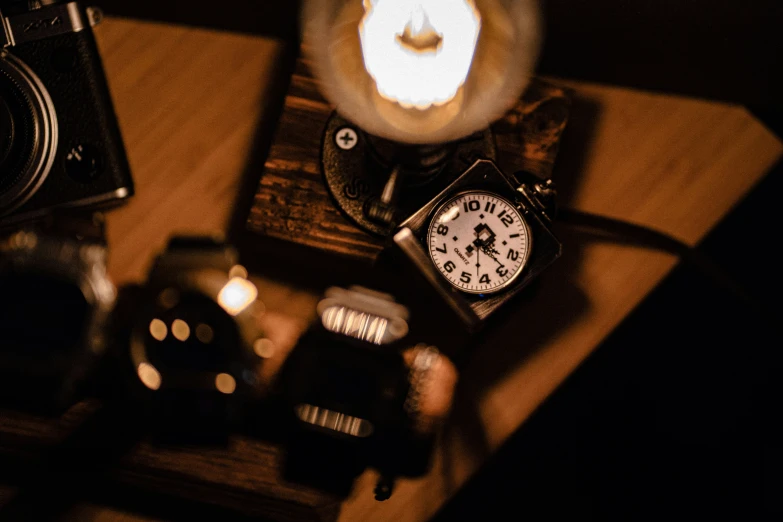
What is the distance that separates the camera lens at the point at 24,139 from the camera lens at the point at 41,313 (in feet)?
0.38

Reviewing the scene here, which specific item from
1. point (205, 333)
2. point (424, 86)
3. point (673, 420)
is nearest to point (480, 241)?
point (424, 86)

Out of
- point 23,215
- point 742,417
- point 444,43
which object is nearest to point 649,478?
point 742,417

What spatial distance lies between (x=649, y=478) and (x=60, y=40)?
113cm

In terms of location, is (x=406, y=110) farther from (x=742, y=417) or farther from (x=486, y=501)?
(x=742, y=417)

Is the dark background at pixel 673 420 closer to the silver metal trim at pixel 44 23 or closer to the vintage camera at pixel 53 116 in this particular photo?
the vintage camera at pixel 53 116

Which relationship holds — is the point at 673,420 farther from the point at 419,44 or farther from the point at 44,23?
the point at 44,23

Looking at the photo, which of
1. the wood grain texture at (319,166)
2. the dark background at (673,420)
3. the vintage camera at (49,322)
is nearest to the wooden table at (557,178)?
the wood grain texture at (319,166)

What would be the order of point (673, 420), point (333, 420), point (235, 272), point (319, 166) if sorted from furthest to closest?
point (673, 420), point (319, 166), point (235, 272), point (333, 420)

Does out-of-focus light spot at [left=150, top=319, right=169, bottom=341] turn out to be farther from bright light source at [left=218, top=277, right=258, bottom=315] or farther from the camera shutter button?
the camera shutter button

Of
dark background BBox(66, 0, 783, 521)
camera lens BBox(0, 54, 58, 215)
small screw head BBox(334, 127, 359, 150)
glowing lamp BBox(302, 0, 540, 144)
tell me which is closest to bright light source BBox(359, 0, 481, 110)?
glowing lamp BBox(302, 0, 540, 144)

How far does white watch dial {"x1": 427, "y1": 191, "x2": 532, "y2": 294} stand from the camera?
1.86ft

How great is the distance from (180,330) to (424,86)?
295 mm

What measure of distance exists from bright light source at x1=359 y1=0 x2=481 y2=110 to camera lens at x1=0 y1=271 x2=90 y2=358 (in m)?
0.34

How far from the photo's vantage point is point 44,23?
59cm
